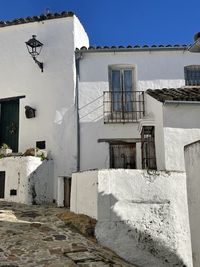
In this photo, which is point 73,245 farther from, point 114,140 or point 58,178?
point 114,140

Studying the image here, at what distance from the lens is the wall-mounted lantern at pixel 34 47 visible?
44.4ft

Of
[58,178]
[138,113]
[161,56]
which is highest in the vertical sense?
[161,56]

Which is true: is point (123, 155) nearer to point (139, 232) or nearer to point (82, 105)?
point (82, 105)

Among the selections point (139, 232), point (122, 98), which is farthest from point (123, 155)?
point (139, 232)


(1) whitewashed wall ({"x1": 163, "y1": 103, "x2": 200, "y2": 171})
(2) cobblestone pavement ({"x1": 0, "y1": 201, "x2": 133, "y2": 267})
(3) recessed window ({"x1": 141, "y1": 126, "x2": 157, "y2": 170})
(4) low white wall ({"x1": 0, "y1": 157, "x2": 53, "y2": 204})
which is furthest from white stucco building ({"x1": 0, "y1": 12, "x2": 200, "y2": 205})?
(2) cobblestone pavement ({"x1": 0, "y1": 201, "x2": 133, "y2": 267})

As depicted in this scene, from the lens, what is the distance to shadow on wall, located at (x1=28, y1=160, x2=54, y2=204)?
12.0 meters

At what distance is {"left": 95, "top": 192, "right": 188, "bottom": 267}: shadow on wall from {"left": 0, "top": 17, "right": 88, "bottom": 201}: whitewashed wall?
471 cm

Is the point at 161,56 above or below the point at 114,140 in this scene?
above

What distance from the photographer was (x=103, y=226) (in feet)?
27.5

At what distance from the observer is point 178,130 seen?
10.4 meters

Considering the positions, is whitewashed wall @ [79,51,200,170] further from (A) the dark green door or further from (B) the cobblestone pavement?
(B) the cobblestone pavement

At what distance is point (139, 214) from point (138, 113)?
229 inches

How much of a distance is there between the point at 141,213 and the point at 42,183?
5009 millimetres

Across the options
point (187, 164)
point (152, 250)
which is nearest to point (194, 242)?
point (152, 250)
